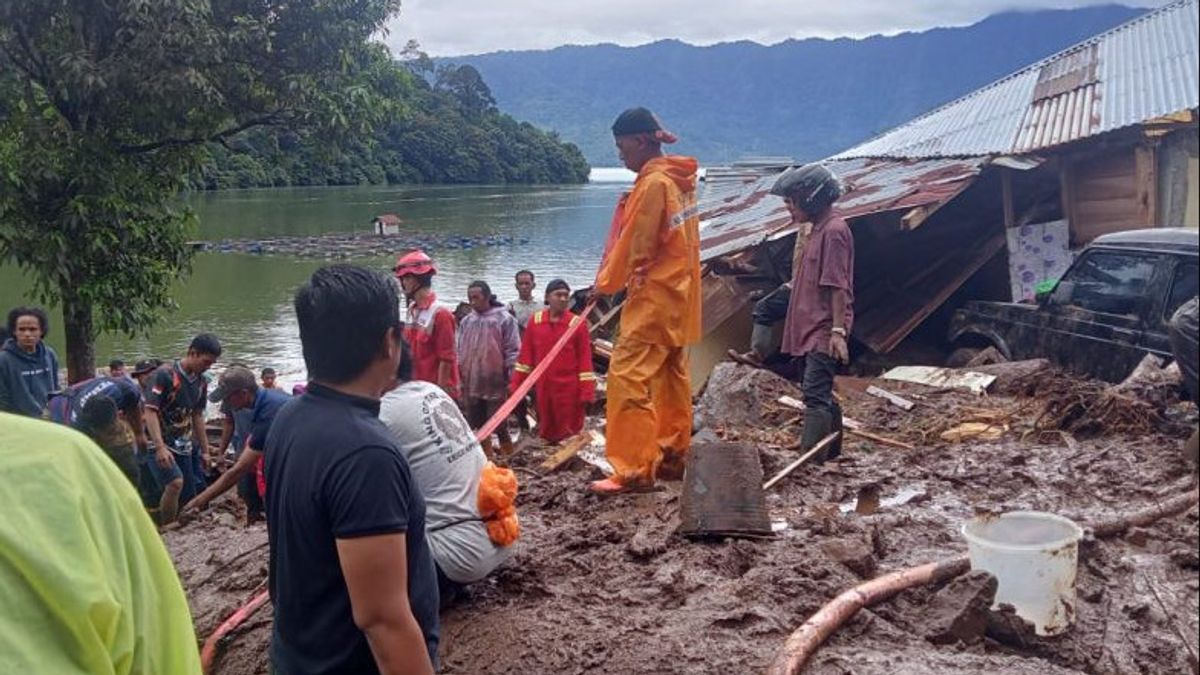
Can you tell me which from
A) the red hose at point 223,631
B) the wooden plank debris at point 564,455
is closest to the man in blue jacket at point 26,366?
the wooden plank debris at point 564,455

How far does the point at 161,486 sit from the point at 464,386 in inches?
97.7

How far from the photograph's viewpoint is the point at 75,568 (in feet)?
3.69

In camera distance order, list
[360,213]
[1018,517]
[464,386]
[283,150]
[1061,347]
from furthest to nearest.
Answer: [360,213] → [283,150] → [464,386] → [1061,347] → [1018,517]

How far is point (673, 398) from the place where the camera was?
18.4 ft

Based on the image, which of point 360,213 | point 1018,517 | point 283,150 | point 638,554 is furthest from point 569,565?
point 360,213

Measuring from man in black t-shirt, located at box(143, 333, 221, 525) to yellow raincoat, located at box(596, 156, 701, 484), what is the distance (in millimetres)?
3793

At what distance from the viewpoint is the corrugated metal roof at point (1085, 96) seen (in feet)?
6.34

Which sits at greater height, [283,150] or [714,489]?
[283,150]

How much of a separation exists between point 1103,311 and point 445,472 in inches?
146

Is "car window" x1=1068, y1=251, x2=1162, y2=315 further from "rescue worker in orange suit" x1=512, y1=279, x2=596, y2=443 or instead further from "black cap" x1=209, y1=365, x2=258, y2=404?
"black cap" x1=209, y1=365, x2=258, y2=404

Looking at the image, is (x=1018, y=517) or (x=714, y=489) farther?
(x=714, y=489)

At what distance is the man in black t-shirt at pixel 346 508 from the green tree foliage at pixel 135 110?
290 inches

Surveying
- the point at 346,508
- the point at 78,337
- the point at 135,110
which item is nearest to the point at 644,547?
the point at 346,508

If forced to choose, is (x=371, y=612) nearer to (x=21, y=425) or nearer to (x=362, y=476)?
(x=362, y=476)
